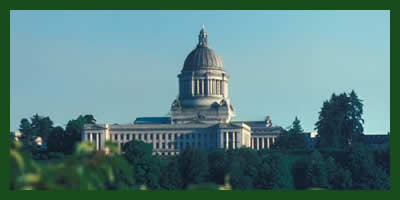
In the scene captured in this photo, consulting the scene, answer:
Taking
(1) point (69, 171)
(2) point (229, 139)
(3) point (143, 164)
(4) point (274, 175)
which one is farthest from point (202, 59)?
(1) point (69, 171)

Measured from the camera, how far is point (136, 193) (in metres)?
14.9

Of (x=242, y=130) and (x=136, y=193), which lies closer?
(x=136, y=193)

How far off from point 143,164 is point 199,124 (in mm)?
57365

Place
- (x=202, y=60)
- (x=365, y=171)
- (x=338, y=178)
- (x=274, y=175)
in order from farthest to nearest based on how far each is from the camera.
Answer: (x=202, y=60) → (x=365, y=171) → (x=338, y=178) → (x=274, y=175)

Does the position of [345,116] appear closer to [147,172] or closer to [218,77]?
[147,172]

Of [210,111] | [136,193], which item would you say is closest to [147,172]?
[210,111]

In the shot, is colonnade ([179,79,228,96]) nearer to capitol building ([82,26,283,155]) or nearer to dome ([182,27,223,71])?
capitol building ([82,26,283,155])

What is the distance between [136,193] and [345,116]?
111609mm

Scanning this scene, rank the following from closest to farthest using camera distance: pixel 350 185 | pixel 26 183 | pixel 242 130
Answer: pixel 26 183
pixel 350 185
pixel 242 130

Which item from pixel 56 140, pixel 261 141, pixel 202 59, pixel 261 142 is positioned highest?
pixel 202 59

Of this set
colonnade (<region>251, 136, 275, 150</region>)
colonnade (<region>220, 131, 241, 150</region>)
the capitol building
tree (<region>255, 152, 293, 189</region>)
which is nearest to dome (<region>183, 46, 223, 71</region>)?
the capitol building

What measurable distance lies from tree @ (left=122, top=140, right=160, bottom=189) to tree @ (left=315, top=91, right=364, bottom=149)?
21.5 meters

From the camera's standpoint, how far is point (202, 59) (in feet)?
575

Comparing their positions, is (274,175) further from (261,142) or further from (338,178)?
(261,142)
